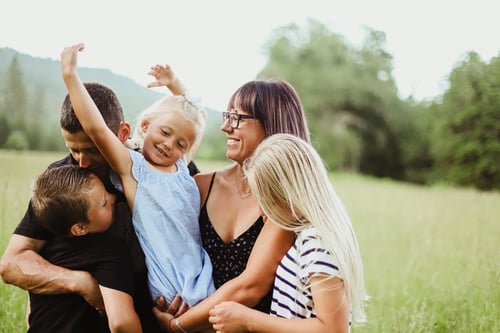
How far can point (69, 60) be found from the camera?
264 cm

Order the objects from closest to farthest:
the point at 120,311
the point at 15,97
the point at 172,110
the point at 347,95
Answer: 1. the point at 120,311
2. the point at 172,110
3. the point at 15,97
4. the point at 347,95

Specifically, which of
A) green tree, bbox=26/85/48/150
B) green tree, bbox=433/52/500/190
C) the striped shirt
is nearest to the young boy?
the striped shirt

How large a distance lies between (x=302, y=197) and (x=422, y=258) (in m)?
4.43

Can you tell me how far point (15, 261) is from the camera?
8.91 ft

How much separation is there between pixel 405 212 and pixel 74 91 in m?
8.24

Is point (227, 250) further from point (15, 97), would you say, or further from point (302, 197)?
point (15, 97)

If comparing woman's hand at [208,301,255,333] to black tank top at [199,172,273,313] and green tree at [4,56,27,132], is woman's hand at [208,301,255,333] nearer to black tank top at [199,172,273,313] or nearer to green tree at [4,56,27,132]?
black tank top at [199,172,273,313]

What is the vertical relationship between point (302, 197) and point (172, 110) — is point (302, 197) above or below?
below

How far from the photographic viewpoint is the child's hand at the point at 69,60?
2.63 m

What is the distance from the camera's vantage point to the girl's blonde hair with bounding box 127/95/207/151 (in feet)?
9.85

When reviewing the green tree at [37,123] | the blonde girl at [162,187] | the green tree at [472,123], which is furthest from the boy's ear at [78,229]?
the green tree at [472,123]

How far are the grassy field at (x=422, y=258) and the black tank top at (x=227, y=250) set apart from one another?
139 centimetres

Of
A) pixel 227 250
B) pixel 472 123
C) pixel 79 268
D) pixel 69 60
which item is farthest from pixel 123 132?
pixel 472 123

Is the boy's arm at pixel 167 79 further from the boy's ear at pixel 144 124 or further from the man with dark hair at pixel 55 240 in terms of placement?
the man with dark hair at pixel 55 240
